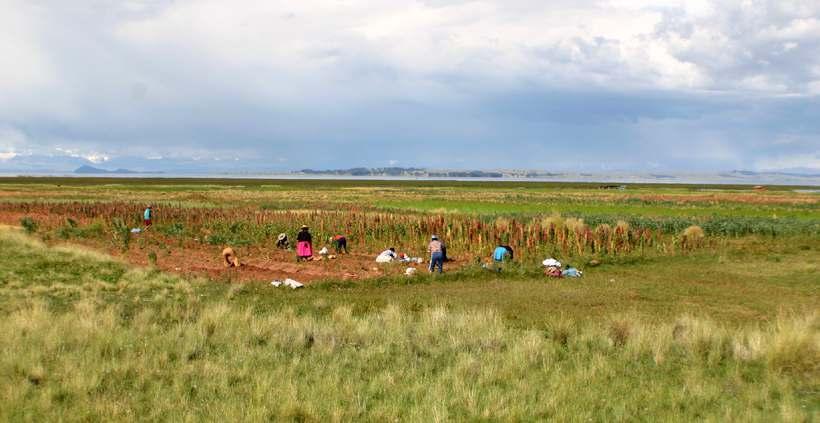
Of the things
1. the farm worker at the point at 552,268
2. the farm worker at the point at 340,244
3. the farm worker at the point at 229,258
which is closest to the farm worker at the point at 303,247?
the farm worker at the point at 340,244

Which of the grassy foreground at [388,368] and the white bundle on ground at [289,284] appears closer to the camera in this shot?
the grassy foreground at [388,368]

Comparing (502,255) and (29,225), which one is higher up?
(29,225)

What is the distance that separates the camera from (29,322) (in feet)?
33.0

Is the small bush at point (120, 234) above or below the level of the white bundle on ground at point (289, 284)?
above

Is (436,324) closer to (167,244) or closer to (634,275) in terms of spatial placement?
(634,275)

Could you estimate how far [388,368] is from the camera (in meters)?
8.45

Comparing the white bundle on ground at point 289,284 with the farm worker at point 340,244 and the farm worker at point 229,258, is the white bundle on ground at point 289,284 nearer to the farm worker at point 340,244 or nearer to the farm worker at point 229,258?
the farm worker at point 229,258

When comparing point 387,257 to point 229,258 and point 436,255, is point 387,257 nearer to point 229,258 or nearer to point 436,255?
point 436,255

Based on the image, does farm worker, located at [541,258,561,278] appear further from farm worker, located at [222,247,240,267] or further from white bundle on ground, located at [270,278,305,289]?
farm worker, located at [222,247,240,267]

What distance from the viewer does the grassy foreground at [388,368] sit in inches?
270

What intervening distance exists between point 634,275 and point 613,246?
5293 mm

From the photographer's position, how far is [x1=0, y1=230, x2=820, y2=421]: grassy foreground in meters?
6.85

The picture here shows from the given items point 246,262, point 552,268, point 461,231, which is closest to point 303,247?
point 246,262

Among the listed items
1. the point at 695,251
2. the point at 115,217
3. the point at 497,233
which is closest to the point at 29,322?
the point at 497,233
